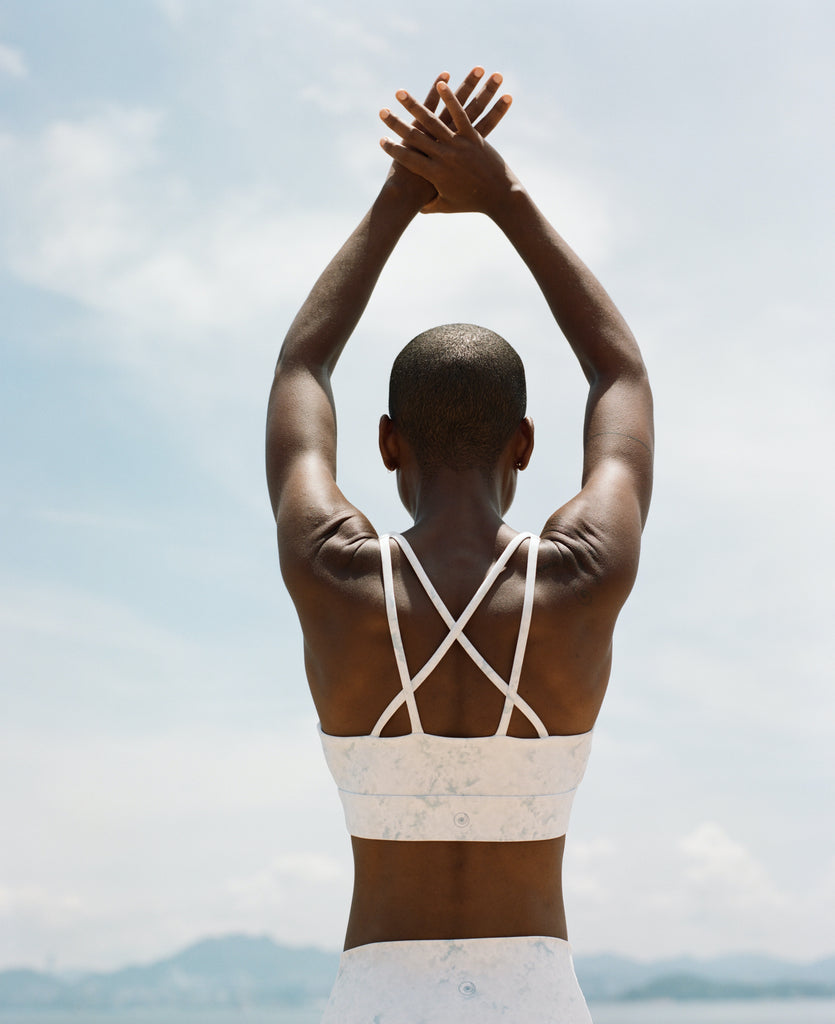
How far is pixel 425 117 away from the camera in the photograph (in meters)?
5.58

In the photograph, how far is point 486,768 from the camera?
4301 mm

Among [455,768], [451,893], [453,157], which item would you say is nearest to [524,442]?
[455,768]

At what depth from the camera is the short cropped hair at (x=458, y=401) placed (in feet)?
15.2

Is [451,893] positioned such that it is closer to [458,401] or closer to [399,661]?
[399,661]

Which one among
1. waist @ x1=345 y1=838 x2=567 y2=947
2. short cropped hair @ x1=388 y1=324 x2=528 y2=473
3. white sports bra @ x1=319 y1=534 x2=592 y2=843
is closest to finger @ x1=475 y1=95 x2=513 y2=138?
short cropped hair @ x1=388 y1=324 x2=528 y2=473

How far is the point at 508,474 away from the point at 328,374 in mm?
858

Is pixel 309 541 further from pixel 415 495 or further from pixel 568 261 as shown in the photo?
pixel 568 261

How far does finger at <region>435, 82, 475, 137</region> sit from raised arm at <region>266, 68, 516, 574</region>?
0.06 ft

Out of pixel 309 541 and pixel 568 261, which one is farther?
pixel 568 261

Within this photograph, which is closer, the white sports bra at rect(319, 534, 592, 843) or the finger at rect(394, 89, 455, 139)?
the white sports bra at rect(319, 534, 592, 843)

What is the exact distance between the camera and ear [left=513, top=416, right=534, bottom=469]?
4832 millimetres

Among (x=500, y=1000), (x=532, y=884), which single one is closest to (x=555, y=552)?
(x=532, y=884)

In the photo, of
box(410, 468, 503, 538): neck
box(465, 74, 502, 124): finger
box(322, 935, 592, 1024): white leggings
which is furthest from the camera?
box(465, 74, 502, 124): finger

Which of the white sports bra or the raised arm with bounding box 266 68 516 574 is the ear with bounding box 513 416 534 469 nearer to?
the white sports bra
